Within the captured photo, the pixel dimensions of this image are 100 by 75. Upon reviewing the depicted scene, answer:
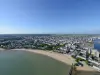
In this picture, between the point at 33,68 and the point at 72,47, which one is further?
the point at 72,47

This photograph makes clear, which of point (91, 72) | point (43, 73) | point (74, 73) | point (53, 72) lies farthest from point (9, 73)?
point (91, 72)

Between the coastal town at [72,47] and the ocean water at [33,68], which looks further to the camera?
the coastal town at [72,47]

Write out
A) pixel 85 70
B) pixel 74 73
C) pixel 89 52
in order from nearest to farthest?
pixel 74 73
pixel 85 70
pixel 89 52

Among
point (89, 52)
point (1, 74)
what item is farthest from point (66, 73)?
point (89, 52)

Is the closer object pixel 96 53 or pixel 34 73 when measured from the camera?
pixel 34 73

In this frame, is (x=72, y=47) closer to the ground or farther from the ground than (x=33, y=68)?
farther from the ground

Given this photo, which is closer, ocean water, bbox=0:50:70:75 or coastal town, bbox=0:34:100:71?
ocean water, bbox=0:50:70:75

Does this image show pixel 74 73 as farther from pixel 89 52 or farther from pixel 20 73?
pixel 89 52

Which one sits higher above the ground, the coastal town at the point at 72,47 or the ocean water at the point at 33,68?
the coastal town at the point at 72,47

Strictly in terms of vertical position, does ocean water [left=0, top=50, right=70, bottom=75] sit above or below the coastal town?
below

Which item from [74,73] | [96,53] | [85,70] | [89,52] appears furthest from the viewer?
[89,52]
